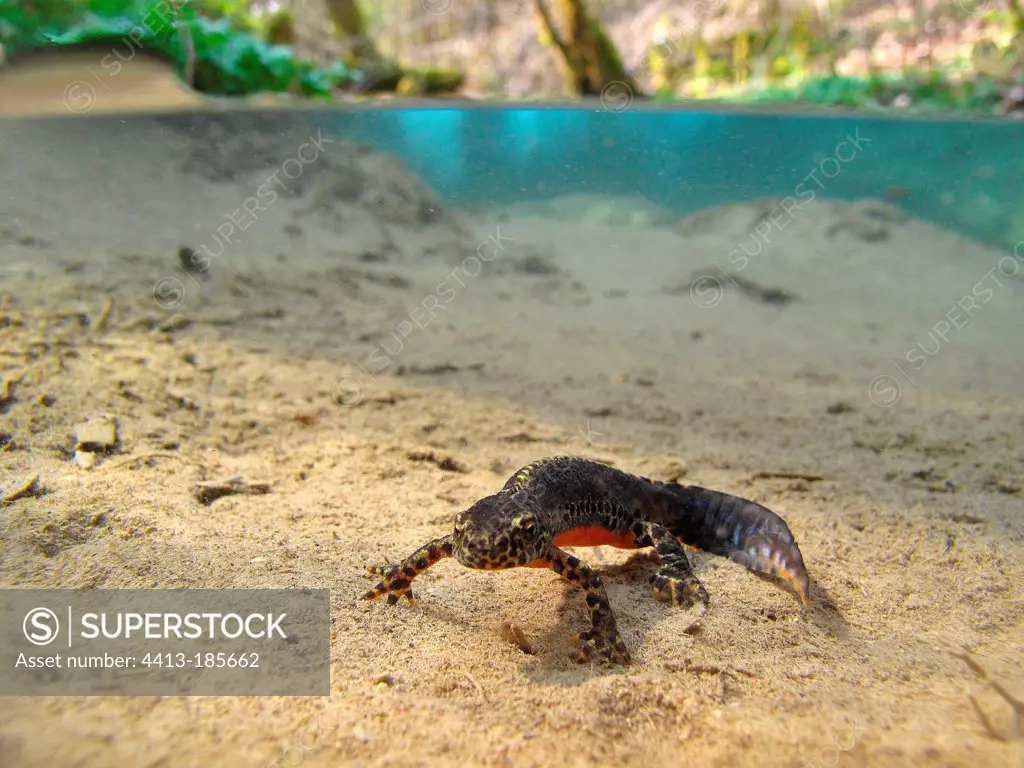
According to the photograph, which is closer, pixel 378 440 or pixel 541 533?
pixel 541 533

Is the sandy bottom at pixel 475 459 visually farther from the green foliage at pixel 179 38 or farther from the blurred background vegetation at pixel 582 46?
the blurred background vegetation at pixel 582 46

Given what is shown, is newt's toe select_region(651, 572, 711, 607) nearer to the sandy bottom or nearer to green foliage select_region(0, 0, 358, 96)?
the sandy bottom

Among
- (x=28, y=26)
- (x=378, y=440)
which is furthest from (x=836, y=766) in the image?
(x=28, y=26)

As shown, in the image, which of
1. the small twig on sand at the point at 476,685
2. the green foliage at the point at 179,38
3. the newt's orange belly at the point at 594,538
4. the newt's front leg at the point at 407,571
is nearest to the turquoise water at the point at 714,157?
the green foliage at the point at 179,38

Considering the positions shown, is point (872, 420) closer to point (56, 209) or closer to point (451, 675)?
point (451, 675)

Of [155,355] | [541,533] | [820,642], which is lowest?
[820,642]

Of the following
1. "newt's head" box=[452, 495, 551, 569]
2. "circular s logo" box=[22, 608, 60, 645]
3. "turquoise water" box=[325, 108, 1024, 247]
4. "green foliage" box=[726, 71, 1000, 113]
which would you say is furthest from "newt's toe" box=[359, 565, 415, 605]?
"green foliage" box=[726, 71, 1000, 113]

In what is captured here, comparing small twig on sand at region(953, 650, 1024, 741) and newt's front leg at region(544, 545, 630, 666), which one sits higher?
newt's front leg at region(544, 545, 630, 666)
